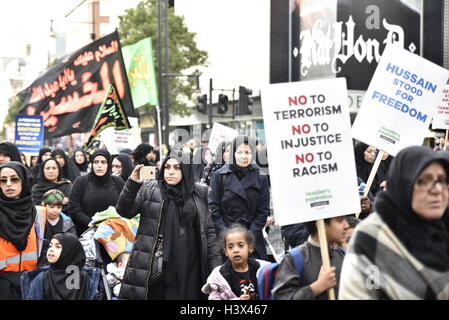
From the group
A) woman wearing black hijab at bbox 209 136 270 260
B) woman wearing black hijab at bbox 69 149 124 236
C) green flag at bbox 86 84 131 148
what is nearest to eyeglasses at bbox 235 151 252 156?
woman wearing black hijab at bbox 209 136 270 260

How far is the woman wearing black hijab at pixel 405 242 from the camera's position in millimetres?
3232

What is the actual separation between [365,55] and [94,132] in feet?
78.7

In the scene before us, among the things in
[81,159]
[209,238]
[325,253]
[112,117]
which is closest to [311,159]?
[325,253]

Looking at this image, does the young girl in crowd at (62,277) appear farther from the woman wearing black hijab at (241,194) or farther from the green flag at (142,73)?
the green flag at (142,73)

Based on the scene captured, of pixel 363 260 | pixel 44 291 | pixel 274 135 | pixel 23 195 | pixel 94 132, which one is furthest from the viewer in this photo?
pixel 94 132

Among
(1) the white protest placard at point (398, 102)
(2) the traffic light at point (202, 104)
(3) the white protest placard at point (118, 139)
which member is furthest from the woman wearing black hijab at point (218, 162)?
(2) the traffic light at point (202, 104)

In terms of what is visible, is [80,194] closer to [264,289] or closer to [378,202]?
[264,289]

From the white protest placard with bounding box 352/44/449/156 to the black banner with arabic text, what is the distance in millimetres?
7878

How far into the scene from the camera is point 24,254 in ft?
21.1

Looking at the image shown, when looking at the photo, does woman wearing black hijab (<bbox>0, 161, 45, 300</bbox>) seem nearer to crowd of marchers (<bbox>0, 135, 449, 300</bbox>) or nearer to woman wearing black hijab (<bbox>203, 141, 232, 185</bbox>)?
crowd of marchers (<bbox>0, 135, 449, 300</bbox>)

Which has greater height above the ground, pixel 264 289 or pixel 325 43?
pixel 325 43

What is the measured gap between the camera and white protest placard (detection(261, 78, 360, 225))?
4.23 m
